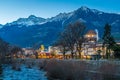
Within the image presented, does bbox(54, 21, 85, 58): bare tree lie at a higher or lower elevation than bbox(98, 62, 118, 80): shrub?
higher

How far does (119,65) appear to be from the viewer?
73000mm

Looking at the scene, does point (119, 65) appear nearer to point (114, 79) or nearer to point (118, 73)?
point (118, 73)

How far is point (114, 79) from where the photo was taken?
197 ft

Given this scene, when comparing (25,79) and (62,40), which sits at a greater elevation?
(62,40)

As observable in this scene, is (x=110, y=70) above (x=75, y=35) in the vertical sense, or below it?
below

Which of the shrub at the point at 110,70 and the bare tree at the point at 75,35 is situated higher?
the bare tree at the point at 75,35

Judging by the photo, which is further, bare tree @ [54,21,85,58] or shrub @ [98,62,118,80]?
bare tree @ [54,21,85,58]

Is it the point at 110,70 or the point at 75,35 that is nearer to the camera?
the point at 110,70

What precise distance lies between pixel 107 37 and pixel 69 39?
14.9 metres

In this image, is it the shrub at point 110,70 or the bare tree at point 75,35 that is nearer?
the shrub at point 110,70

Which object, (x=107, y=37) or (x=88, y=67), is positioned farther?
(x=107, y=37)

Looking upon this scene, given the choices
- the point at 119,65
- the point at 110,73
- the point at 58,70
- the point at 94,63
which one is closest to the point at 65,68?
the point at 58,70

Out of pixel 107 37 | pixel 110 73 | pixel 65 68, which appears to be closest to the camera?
pixel 65 68

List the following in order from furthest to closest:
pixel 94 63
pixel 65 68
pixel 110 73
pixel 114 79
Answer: pixel 94 63 < pixel 110 73 < pixel 114 79 < pixel 65 68
